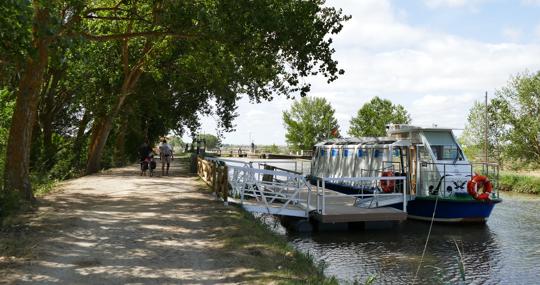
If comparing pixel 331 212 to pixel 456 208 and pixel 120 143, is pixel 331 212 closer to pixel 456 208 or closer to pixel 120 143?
pixel 456 208

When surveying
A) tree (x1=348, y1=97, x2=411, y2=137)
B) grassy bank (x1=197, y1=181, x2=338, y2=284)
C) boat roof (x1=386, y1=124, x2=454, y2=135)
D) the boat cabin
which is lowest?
grassy bank (x1=197, y1=181, x2=338, y2=284)

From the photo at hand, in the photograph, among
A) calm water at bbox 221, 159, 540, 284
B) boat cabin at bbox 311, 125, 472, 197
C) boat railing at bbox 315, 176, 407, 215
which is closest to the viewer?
calm water at bbox 221, 159, 540, 284

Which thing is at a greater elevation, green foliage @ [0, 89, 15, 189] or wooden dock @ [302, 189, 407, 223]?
green foliage @ [0, 89, 15, 189]

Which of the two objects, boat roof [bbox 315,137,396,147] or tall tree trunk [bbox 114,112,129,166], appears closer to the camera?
boat roof [bbox 315,137,396,147]

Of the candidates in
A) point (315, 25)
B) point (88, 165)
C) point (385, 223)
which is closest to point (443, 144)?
point (385, 223)

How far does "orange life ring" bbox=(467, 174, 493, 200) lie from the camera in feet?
59.9

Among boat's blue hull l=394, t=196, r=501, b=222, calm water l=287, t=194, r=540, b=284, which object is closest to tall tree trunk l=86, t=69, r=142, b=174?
calm water l=287, t=194, r=540, b=284

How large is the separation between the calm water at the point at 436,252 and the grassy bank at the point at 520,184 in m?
11.5

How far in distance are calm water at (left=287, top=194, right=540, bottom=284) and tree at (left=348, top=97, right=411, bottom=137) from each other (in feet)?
171

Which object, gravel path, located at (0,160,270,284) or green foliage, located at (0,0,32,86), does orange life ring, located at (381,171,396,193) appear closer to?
gravel path, located at (0,160,270,284)

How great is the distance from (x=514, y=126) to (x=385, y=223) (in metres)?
30.4

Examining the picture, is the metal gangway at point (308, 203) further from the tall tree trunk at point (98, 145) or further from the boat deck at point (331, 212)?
the tall tree trunk at point (98, 145)

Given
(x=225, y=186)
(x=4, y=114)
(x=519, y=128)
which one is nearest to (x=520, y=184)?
(x=519, y=128)

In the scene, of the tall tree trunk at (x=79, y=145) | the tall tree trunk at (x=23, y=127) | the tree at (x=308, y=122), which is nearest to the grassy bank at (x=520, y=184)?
the tall tree trunk at (x=79, y=145)
